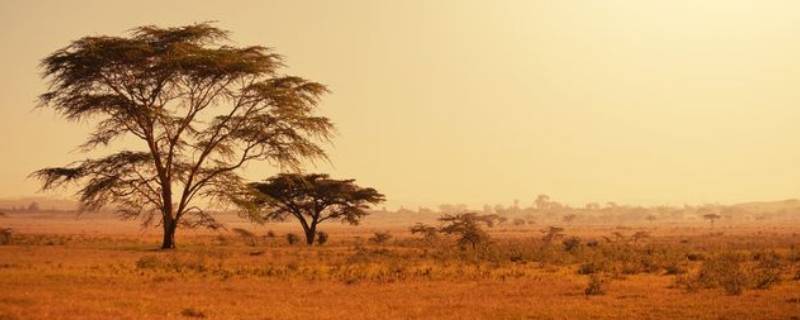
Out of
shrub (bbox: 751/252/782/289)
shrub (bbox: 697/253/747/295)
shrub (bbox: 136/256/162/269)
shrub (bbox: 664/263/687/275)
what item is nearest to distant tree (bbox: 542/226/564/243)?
shrub (bbox: 751/252/782/289)

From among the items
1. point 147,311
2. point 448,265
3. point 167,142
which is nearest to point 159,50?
point 167,142

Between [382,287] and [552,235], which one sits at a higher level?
[552,235]

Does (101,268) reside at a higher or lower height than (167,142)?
lower

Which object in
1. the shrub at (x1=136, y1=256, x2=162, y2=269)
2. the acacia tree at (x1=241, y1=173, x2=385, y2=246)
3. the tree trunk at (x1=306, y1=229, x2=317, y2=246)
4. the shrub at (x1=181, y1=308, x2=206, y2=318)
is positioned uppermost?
the acacia tree at (x1=241, y1=173, x2=385, y2=246)

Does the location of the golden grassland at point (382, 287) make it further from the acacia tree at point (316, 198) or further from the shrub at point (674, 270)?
the acacia tree at point (316, 198)

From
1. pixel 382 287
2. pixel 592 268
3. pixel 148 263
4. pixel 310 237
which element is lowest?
pixel 382 287

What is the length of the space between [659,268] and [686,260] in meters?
5.00

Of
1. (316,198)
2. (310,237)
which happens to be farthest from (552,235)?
(310,237)

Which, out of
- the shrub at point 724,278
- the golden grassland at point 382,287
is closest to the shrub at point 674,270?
the golden grassland at point 382,287

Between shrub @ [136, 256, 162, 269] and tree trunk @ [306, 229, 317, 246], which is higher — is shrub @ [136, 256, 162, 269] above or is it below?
below

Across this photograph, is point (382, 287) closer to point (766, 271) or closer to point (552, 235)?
point (766, 271)

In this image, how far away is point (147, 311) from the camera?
15.5 meters

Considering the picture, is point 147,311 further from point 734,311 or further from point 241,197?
point 241,197

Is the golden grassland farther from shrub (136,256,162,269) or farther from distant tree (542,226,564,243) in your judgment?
distant tree (542,226,564,243)
